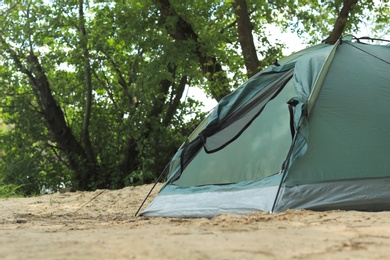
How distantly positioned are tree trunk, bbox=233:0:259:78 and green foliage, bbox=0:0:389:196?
0.36m

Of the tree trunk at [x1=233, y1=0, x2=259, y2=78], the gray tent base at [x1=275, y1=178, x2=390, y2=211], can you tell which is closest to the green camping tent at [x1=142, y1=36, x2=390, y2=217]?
the gray tent base at [x1=275, y1=178, x2=390, y2=211]

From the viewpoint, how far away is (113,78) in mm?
13594

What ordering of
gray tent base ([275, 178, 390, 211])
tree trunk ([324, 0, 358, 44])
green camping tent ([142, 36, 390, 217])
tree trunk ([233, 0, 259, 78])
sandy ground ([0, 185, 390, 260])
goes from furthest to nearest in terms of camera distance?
tree trunk ([233, 0, 259, 78]) < tree trunk ([324, 0, 358, 44]) < green camping tent ([142, 36, 390, 217]) < gray tent base ([275, 178, 390, 211]) < sandy ground ([0, 185, 390, 260])

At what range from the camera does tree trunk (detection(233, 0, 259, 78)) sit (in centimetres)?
1060

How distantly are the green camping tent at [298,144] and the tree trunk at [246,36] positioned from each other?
4741mm

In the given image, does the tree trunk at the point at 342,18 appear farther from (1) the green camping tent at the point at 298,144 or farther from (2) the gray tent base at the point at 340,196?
(2) the gray tent base at the point at 340,196

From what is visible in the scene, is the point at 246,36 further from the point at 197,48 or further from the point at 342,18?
the point at 342,18

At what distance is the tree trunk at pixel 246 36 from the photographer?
34.8 ft

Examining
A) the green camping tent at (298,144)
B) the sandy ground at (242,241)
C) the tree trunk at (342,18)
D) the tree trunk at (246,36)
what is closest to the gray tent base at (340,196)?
the green camping tent at (298,144)

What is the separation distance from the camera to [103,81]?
1324 centimetres

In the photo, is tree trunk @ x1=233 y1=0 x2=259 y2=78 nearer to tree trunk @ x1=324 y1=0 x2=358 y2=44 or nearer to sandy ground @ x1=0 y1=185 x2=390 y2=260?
tree trunk @ x1=324 y1=0 x2=358 y2=44

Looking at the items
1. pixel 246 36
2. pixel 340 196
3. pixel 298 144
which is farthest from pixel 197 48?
pixel 340 196

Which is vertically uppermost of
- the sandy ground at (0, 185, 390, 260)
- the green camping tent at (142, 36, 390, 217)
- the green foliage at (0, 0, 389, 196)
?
the green foliage at (0, 0, 389, 196)

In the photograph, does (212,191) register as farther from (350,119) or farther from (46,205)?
(46,205)
